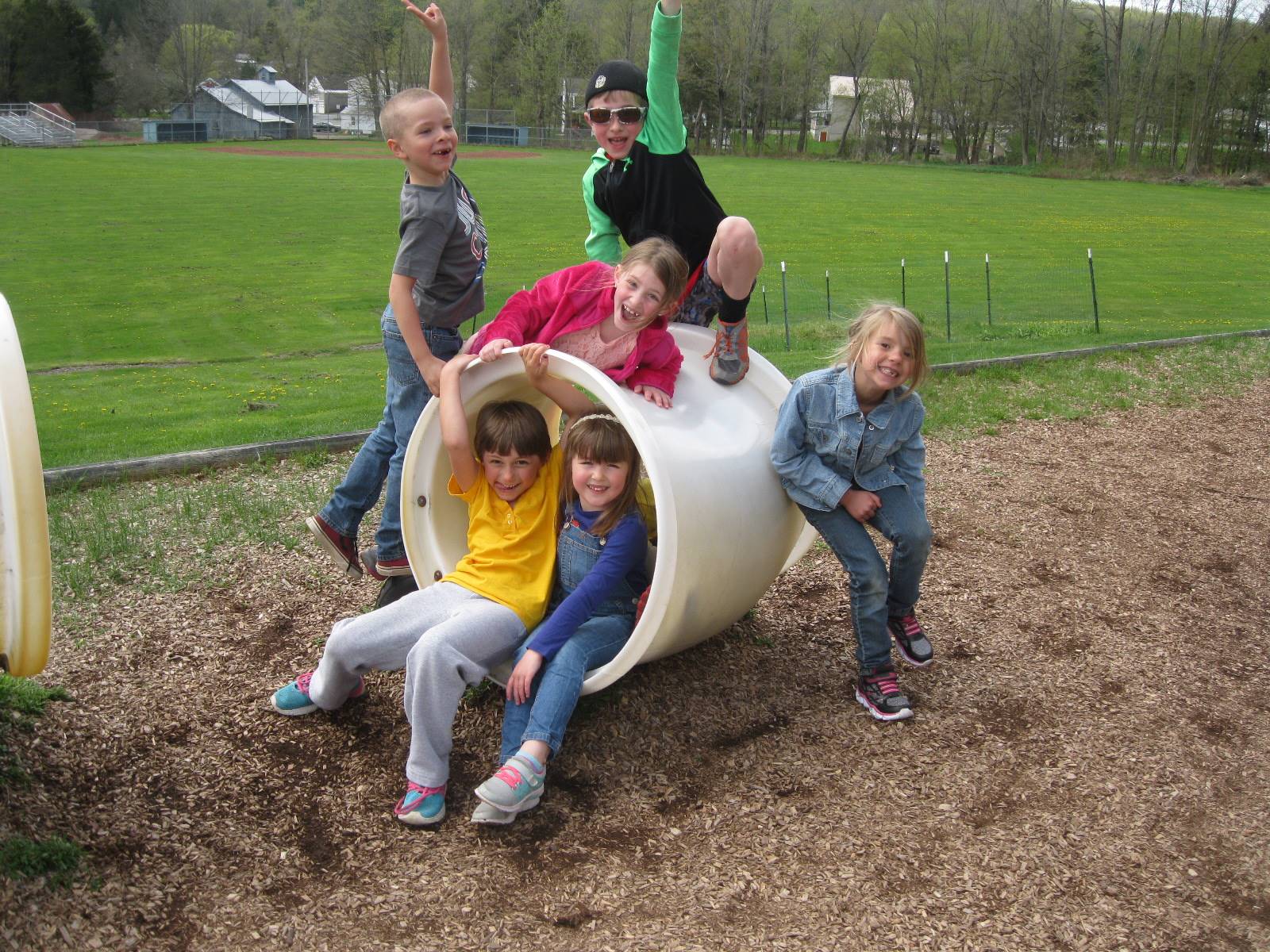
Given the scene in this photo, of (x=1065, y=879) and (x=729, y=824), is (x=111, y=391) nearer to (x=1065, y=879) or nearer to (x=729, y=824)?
(x=729, y=824)

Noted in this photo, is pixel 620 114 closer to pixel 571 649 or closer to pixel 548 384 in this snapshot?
pixel 548 384

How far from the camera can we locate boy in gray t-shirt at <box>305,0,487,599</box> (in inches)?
166

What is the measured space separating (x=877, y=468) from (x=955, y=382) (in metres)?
5.68

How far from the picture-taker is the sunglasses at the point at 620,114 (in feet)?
14.8

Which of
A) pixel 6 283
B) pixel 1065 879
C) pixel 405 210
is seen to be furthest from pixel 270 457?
pixel 6 283

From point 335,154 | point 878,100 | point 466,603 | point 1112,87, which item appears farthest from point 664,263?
point 878,100

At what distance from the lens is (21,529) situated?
2711 mm

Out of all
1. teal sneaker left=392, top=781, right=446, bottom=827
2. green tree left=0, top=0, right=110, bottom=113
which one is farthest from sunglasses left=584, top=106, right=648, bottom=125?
green tree left=0, top=0, right=110, bottom=113

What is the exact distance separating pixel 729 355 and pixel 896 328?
2.22ft

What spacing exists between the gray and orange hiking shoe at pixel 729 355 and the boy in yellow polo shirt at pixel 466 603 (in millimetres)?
539

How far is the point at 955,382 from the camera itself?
9.66m

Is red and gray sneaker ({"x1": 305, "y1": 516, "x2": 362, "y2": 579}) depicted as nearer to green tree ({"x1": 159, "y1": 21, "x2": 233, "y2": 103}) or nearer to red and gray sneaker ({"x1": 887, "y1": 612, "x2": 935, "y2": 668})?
red and gray sneaker ({"x1": 887, "y1": 612, "x2": 935, "y2": 668})

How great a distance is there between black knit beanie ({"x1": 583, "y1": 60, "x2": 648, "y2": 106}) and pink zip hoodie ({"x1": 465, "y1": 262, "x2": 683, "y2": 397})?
0.75 m

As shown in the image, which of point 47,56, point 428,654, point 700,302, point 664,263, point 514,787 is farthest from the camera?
point 47,56
